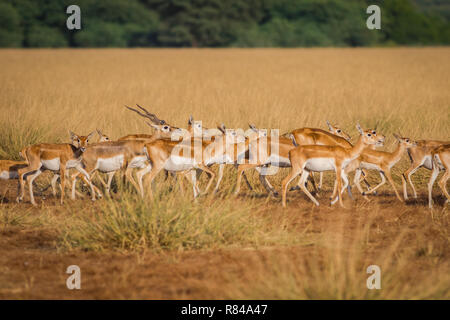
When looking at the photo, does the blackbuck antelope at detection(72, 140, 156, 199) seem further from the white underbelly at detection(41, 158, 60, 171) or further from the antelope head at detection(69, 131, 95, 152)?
the white underbelly at detection(41, 158, 60, 171)

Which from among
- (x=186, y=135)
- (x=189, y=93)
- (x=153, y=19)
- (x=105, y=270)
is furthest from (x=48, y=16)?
(x=105, y=270)

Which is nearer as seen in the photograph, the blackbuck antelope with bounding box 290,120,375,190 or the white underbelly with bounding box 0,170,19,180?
the white underbelly with bounding box 0,170,19,180

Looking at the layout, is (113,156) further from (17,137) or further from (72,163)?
(17,137)

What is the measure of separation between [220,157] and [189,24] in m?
54.0

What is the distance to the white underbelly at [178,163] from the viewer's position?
908cm

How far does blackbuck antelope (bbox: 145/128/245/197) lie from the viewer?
354 inches

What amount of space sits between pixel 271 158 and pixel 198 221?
9.05ft

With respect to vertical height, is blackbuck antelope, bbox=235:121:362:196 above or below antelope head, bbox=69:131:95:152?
below

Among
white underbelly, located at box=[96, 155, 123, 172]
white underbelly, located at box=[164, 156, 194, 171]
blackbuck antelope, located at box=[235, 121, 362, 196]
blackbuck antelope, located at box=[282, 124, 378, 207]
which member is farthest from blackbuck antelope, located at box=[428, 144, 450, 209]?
white underbelly, located at box=[96, 155, 123, 172]

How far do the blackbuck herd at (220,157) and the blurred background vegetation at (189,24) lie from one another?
50.6 metres

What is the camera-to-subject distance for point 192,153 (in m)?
9.34

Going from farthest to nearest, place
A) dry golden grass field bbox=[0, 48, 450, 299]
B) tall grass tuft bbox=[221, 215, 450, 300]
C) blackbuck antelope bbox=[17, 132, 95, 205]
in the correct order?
blackbuck antelope bbox=[17, 132, 95, 205] → dry golden grass field bbox=[0, 48, 450, 299] → tall grass tuft bbox=[221, 215, 450, 300]

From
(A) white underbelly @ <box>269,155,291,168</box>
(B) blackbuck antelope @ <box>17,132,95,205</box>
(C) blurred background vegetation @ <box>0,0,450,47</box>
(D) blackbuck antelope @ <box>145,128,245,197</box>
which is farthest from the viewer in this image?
(C) blurred background vegetation @ <box>0,0,450,47</box>

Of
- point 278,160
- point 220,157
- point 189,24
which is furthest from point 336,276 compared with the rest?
point 189,24
